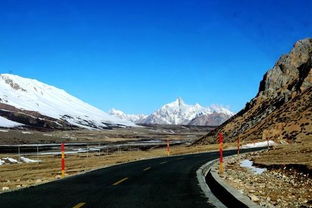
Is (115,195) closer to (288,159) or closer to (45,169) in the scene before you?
(288,159)

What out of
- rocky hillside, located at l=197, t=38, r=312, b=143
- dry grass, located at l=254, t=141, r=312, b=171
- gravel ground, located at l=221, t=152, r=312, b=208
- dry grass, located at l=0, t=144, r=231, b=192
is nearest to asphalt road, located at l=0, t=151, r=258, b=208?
gravel ground, located at l=221, t=152, r=312, b=208

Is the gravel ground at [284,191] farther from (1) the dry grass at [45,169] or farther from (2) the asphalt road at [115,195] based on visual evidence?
(1) the dry grass at [45,169]

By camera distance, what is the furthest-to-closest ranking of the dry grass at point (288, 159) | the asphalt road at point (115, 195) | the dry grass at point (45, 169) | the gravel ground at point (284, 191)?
1. the dry grass at point (45, 169)
2. the dry grass at point (288, 159)
3. the asphalt road at point (115, 195)
4. the gravel ground at point (284, 191)

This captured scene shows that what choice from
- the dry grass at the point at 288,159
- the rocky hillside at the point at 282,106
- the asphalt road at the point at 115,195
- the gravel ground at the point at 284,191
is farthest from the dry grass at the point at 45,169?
the rocky hillside at the point at 282,106

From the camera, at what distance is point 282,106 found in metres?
80.3

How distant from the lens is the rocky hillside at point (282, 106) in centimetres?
6981

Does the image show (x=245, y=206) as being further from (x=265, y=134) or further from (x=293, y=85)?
(x=293, y=85)

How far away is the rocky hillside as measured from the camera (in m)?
69.8

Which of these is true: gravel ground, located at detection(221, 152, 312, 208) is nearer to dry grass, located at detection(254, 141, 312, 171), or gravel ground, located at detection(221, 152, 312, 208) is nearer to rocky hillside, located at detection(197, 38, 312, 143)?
dry grass, located at detection(254, 141, 312, 171)

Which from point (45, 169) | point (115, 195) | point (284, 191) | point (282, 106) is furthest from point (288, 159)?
point (282, 106)

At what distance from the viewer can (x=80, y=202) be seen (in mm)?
12375

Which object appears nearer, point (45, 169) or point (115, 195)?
point (115, 195)

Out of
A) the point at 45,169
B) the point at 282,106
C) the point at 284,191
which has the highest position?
the point at 282,106

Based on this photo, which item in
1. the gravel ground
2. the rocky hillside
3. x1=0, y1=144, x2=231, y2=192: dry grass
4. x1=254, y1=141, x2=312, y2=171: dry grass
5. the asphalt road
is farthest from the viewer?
the rocky hillside
